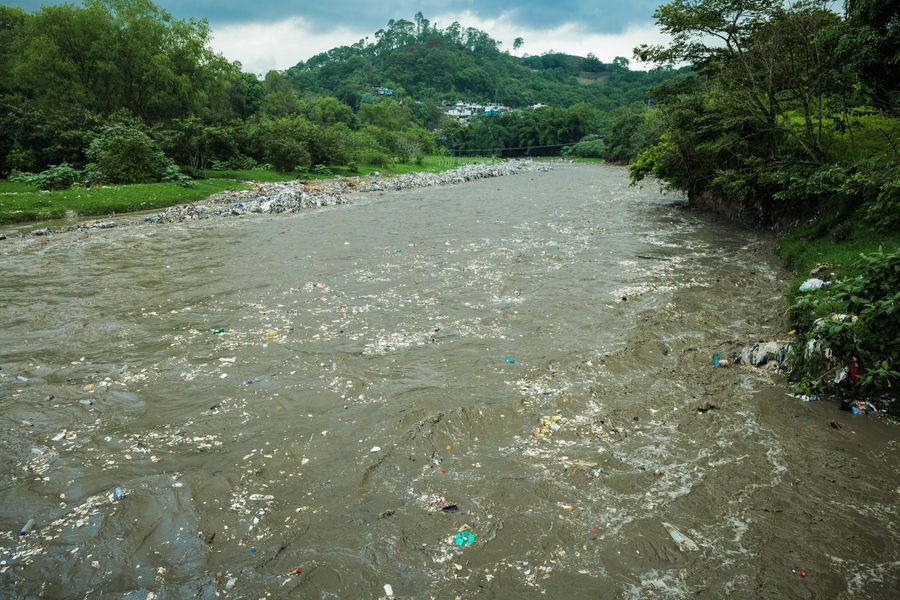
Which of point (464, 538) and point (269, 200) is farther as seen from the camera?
point (269, 200)

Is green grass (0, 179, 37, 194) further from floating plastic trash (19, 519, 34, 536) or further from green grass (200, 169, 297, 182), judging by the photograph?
floating plastic trash (19, 519, 34, 536)

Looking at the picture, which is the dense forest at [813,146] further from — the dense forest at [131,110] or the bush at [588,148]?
the bush at [588,148]

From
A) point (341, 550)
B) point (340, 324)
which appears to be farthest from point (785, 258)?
point (341, 550)

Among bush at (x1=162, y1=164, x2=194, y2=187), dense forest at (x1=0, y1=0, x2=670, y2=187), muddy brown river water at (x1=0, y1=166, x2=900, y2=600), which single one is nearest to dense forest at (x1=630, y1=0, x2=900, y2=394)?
muddy brown river water at (x1=0, y1=166, x2=900, y2=600)

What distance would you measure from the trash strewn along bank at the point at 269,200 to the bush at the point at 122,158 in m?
4.23

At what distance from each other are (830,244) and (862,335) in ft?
23.5

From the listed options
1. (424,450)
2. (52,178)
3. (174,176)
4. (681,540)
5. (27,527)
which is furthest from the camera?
(174,176)

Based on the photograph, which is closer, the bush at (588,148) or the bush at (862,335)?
the bush at (862,335)

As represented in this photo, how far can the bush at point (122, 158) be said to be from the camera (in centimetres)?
2556

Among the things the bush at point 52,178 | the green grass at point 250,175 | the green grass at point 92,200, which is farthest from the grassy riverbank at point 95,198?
the green grass at point 250,175

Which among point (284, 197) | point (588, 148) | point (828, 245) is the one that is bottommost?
point (828, 245)

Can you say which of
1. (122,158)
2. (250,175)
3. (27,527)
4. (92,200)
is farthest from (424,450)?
(250,175)

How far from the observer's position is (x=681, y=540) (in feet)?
13.4

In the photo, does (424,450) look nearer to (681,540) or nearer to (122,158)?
(681,540)
